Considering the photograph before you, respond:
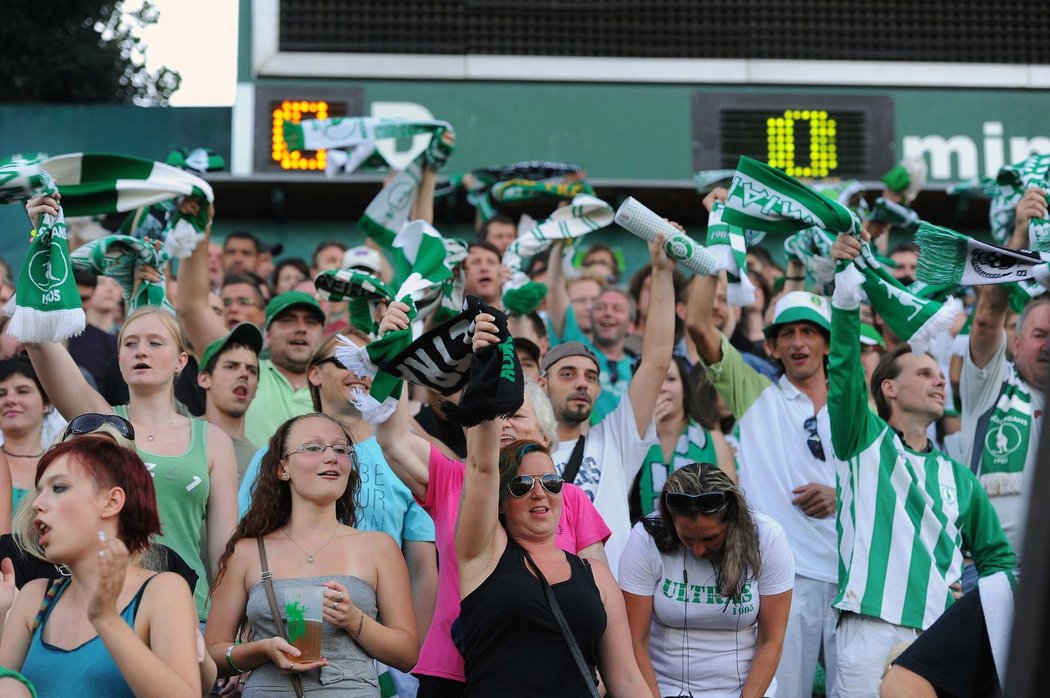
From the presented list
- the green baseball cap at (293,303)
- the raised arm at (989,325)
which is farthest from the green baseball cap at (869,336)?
the green baseball cap at (293,303)

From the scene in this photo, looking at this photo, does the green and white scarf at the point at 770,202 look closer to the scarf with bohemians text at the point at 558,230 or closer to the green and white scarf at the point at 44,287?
the scarf with bohemians text at the point at 558,230

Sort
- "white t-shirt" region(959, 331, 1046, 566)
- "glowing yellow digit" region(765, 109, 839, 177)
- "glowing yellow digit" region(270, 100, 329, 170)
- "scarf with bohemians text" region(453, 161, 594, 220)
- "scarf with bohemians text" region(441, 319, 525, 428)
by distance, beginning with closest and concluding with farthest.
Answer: "scarf with bohemians text" region(441, 319, 525, 428)
"white t-shirt" region(959, 331, 1046, 566)
"scarf with bohemians text" region(453, 161, 594, 220)
"glowing yellow digit" region(270, 100, 329, 170)
"glowing yellow digit" region(765, 109, 839, 177)

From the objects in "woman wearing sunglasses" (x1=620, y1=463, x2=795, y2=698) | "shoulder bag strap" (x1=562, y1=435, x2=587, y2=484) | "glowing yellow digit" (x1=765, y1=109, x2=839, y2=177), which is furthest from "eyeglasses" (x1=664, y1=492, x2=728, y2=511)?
"glowing yellow digit" (x1=765, y1=109, x2=839, y2=177)

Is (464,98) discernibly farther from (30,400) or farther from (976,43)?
(30,400)

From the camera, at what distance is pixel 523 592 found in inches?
172

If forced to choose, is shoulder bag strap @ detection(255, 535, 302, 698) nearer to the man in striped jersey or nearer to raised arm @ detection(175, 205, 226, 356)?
the man in striped jersey

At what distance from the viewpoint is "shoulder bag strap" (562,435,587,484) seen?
570 cm

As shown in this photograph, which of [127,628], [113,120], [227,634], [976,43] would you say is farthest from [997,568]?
[113,120]

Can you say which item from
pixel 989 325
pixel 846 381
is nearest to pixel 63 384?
pixel 846 381

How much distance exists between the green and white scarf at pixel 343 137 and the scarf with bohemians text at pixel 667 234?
2.40 meters

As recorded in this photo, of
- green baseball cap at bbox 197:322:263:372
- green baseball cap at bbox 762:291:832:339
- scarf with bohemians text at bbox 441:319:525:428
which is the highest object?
green baseball cap at bbox 762:291:832:339

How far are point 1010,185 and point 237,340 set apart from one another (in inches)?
158

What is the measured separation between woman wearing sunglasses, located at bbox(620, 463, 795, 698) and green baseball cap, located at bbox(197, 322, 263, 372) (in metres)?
2.02

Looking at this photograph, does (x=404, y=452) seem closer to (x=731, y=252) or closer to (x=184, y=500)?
(x=184, y=500)
